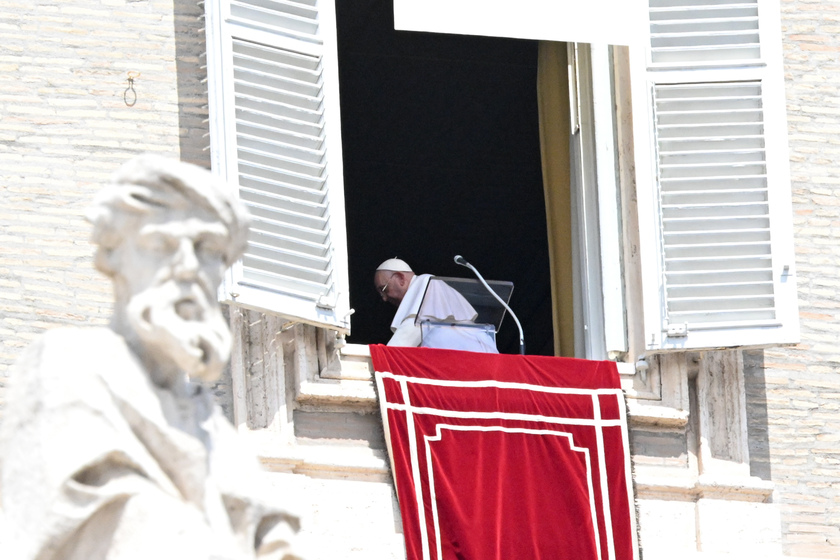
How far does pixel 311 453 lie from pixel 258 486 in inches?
201

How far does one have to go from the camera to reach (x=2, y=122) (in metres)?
9.22

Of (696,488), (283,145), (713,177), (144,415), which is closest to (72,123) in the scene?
(283,145)

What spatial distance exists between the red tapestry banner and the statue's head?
16.5ft

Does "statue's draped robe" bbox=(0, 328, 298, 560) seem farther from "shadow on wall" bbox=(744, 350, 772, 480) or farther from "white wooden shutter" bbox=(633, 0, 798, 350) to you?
"shadow on wall" bbox=(744, 350, 772, 480)

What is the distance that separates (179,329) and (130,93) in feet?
18.2

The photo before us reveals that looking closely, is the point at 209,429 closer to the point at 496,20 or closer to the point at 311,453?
the point at 311,453

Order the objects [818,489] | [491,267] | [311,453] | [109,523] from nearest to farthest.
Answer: [109,523] → [311,453] → [818,489] → [491,267]

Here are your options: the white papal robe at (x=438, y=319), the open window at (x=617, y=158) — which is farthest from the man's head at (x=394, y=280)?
the open window at (x=617, y=158)

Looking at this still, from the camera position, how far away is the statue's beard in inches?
153

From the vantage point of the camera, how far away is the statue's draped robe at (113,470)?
3756 mm

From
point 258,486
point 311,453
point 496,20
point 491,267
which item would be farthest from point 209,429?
point 491,267

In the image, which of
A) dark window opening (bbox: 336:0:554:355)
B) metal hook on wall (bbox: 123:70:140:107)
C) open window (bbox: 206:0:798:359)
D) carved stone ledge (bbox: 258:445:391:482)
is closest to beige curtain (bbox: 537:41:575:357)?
open window (bbox: 206:0:798:359)

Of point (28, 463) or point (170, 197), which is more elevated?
point (170, 197)

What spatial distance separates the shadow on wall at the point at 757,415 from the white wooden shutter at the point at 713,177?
1.29 ft
